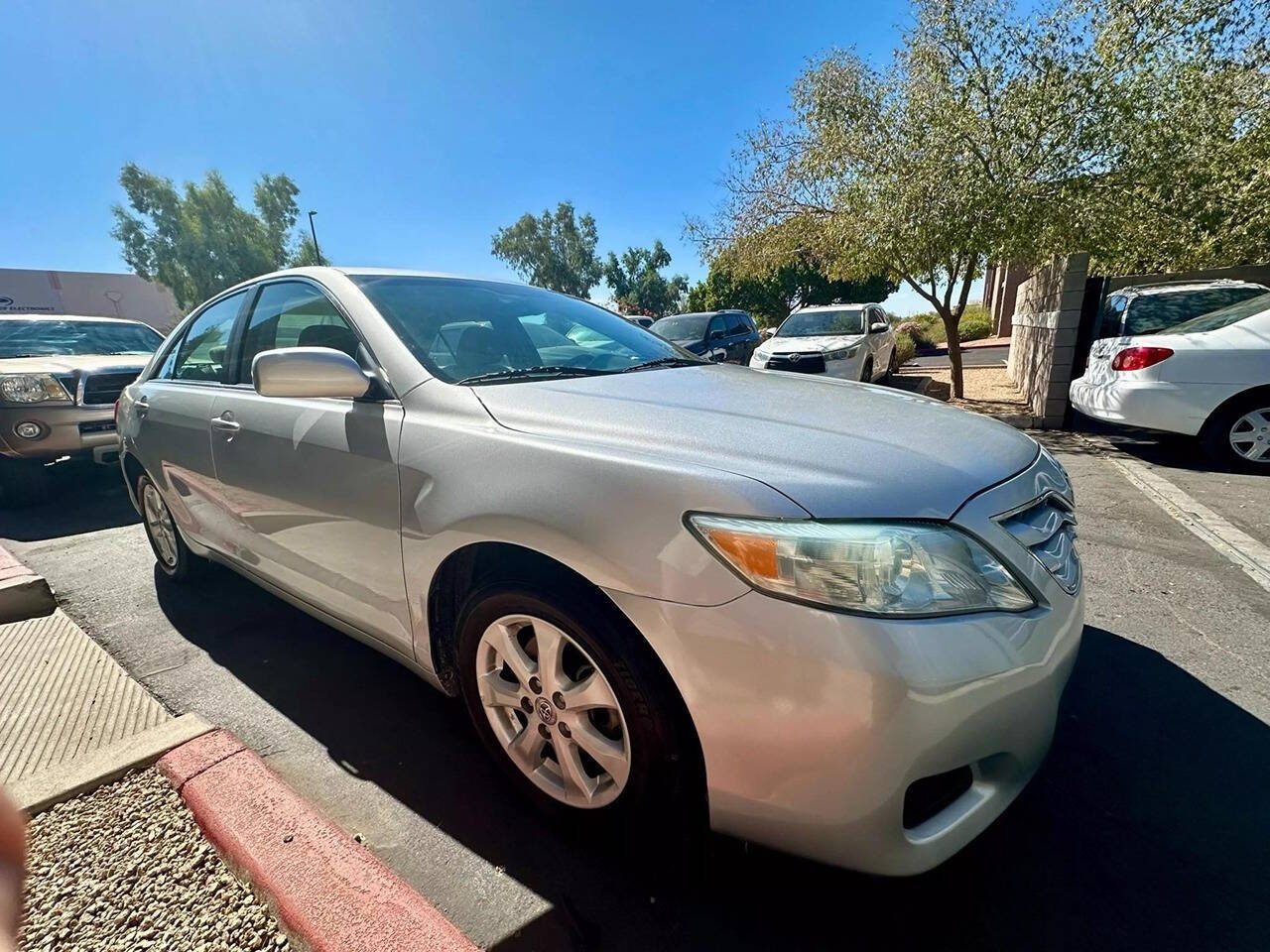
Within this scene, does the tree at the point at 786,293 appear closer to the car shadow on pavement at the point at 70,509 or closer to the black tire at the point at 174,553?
the car shadow on pavement at the point at 70,509

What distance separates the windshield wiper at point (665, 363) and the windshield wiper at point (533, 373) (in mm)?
163

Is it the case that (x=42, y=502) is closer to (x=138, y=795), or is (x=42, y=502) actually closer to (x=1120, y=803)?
(x=138, y=795)

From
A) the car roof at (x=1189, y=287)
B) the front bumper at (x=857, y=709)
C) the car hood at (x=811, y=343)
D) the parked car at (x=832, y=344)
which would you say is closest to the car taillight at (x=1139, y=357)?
the car roof at (x=1189, y=287)

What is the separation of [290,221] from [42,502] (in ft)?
153

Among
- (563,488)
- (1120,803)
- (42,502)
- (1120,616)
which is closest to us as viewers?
(563,488)

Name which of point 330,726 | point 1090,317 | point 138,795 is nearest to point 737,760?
point 330,726

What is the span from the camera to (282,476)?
7.11 feet

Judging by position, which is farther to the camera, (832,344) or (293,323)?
(832,344)

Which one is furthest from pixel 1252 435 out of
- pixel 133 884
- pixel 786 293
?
pixel 786 293

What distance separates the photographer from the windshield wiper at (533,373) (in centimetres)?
191

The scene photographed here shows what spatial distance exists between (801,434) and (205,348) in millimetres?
3084

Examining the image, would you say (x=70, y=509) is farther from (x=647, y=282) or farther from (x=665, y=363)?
(x=647, y=282)

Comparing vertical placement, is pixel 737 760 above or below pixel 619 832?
above

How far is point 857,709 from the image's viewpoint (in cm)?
113
